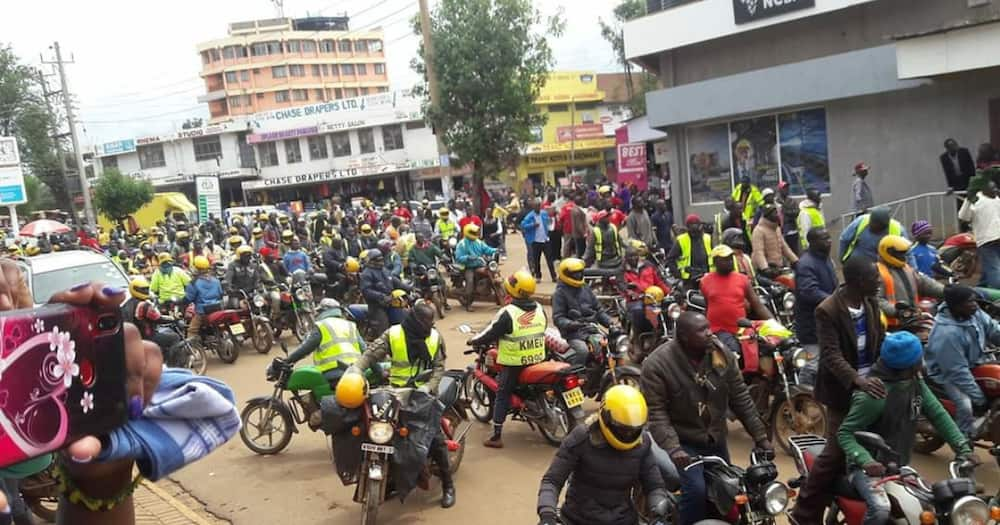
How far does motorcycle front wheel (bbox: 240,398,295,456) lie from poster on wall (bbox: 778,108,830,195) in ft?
41.7

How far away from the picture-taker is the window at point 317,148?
4844 centimetres

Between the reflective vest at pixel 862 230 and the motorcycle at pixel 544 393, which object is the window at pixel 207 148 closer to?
the motorcycle at pixel 544 393

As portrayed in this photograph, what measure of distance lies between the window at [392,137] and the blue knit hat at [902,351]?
43.7 meters

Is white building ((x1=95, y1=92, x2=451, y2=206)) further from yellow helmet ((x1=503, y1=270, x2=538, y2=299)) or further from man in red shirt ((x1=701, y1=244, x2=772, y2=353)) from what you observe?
man in red shirt ((x1=701, y1=244, x2=772, y2=353))

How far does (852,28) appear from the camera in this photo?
15633 millimetres

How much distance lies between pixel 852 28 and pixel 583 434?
14379 mm

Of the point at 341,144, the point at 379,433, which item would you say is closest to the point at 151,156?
the point at 341,144

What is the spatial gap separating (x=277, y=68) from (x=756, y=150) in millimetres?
61773

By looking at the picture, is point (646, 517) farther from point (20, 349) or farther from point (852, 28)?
point (852, 28)

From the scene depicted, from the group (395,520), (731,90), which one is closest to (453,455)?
(395,520)

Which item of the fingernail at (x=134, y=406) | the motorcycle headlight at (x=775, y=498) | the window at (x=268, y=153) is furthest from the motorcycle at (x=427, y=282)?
the window at (x=268, y=153)

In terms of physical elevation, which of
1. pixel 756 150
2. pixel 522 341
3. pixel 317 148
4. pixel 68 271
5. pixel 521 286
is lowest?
pixel 522 341

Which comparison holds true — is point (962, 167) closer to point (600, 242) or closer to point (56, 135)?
point (600, 242)

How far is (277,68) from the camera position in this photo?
7162 centimetres
